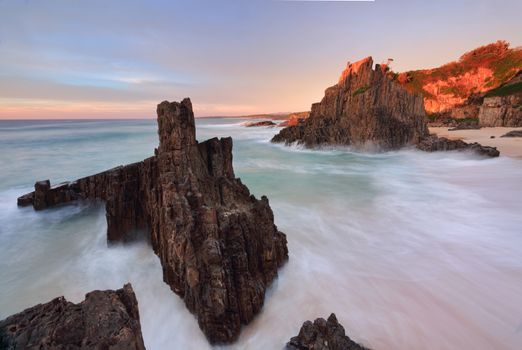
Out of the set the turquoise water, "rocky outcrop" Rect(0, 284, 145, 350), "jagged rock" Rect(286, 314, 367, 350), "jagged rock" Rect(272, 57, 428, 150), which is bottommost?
the turquoise water

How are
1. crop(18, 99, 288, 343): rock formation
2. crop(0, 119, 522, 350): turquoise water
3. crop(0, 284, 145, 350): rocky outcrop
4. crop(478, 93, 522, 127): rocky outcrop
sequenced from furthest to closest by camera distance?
1. crop(478, 93, 522, 127): rocky outcrop
2. crop(0, 119, 522, 350): turquoise water
3. crop(18, 99, 288, 343): rock formation
4. crop(0, 284, 145, 350): rocky outcrop

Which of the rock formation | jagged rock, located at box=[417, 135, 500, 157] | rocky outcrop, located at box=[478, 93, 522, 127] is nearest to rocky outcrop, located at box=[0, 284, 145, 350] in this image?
the rock formation

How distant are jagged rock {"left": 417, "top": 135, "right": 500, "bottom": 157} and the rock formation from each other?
21705mm

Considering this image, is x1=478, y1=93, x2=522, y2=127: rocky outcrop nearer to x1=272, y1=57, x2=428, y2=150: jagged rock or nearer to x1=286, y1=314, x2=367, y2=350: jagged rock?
x1=272, y1=57, x2=428, y2=150: jagged rock

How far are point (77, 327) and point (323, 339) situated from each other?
9.96 ft

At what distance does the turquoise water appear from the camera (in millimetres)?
4914

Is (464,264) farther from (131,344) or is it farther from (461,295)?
(131,344)

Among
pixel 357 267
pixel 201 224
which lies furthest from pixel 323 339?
pixel 357 267

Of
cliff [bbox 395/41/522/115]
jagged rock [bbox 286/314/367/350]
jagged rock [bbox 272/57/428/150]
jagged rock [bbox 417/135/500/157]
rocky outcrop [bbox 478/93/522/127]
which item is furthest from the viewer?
cliff [bbox 395/41/522/115]

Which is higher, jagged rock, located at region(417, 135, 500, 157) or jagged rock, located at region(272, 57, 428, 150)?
jagged rock, located at region(272, 57, 428, 150)

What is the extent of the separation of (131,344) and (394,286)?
552 centimetres

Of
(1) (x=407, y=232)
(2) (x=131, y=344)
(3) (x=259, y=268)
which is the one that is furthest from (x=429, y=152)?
(2) (x=131, y=344)

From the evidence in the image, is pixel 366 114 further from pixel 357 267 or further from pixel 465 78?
pixel 465 78

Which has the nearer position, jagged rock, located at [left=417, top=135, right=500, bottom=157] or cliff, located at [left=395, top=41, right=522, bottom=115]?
jagged rock, located at [left=417, top=135, right=500, bottom=157]
